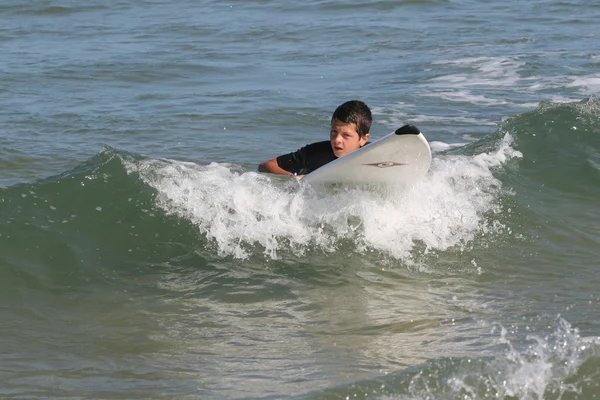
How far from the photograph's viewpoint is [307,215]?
779 centimetres

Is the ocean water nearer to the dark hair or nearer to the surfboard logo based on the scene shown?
the surfboard logo

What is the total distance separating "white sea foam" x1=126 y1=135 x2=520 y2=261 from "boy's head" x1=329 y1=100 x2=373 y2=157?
1.12 feet

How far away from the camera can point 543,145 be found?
10422 mm

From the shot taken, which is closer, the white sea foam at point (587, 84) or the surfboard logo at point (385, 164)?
Result: the surfboard logo at point (385, 164)

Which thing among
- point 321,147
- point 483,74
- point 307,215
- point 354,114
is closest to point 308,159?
point 321,147

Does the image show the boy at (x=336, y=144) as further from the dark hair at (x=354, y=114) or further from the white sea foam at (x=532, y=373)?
the white sea foam at (x=532, y=373)

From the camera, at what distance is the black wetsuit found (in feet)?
25.5

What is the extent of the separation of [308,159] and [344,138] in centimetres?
36

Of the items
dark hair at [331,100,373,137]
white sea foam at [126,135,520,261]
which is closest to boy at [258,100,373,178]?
dark hair at [331,100,373,137]

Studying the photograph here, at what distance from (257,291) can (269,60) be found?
32.1 feet

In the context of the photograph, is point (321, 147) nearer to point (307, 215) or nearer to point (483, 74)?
point (307, 215)

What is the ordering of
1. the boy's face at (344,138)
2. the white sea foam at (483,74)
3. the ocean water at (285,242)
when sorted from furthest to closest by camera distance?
the white sea foam at (483,74) < the boy's face at (344,138) < the ocean water at (285,242)

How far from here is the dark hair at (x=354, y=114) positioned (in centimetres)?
743

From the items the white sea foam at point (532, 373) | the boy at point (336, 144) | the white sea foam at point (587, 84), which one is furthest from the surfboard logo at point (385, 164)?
the white sea foam at point (587, 84)
